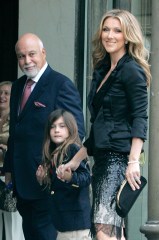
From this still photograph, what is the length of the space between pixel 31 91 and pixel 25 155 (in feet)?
1.85

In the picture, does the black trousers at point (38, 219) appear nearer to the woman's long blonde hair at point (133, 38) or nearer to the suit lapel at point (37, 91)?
the suit lapel at point (37, 91)

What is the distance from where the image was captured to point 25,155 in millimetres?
7891

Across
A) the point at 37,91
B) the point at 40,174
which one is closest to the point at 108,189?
the point at 40,174

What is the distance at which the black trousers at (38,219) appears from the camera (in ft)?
25.7

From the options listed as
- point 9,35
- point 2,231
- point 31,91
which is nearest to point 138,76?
point 31,91

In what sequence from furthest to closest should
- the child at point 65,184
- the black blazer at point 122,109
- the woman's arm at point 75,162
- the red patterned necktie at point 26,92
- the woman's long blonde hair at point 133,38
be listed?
1. the red patterned necktie at point 26,92
2. the child at point 65,184
3. the woman's arm at point 75,162
4. the woman's long blonde hair at point 133,38
5. the black blazer at point 122,109

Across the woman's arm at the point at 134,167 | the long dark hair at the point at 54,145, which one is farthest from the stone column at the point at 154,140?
the woman's arm at the point at 134,167

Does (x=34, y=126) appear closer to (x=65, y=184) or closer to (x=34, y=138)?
(x=34, y=138)

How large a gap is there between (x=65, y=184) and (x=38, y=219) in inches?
29.6

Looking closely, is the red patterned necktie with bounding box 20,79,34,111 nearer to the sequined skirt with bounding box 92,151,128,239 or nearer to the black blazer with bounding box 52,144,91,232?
the black blazer with bounding box 52,144,91,232

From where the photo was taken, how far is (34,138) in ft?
25.8

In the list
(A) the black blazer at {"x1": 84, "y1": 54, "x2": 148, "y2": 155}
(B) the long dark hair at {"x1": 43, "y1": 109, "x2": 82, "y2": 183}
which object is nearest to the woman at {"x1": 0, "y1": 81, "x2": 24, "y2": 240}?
(B) the long dark hair at {"x1": 43, "y1": 109, "x2": 82, "y2": 183}

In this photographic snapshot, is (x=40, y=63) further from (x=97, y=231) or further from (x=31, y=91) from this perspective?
(x=97, y=231)

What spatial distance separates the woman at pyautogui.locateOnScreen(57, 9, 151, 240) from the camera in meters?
5.98
